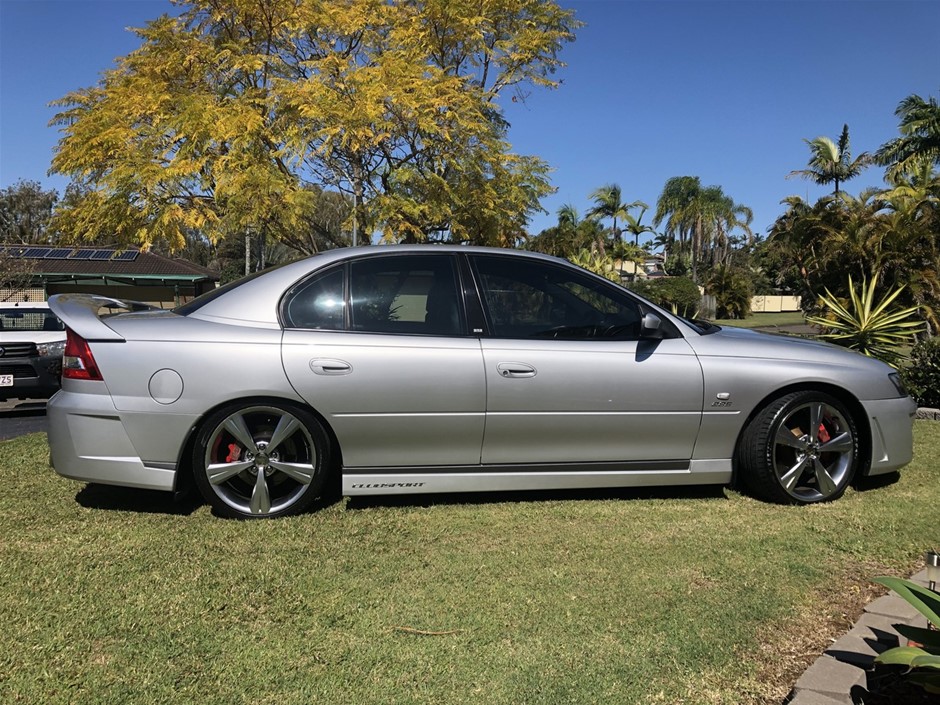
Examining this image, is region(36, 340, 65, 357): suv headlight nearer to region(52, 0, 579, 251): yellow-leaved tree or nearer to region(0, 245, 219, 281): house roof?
region(52, 0, 579, 251): yellow-leaved tree

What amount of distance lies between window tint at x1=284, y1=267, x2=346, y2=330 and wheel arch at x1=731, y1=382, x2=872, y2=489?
8.26 ft

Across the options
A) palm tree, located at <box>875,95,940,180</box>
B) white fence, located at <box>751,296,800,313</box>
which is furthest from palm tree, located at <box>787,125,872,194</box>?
white fence, located at <box>751,296,800,313</box>

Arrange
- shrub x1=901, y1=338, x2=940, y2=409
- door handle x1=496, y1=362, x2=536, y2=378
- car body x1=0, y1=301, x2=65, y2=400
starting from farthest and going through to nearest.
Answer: car body x1=0, y1=301, x2=65, y2=400
shrub x1=901, y1=338, x2=940, y2=409
door handle x1=496, y1=362, x2=536, y2=378

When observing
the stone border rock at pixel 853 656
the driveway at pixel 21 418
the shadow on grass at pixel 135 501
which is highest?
the stone border rock at pixel 853 656

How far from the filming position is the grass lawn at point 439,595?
2395 millimetres

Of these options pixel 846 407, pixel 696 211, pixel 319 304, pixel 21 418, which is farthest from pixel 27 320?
pixel 696 211

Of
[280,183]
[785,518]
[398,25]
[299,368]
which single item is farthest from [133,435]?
[398,25]

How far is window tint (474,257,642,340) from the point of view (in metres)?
4.18

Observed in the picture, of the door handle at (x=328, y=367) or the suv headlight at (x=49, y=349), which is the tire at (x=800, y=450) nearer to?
the door handle at (x=328, y=367)

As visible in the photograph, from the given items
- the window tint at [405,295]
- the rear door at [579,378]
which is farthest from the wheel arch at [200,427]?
the rear door at [579,378]

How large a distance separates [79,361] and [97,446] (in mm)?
474

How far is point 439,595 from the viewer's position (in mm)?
3023

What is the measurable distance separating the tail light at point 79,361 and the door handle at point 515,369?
219cm

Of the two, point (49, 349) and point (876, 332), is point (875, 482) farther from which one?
point (49, 349)
